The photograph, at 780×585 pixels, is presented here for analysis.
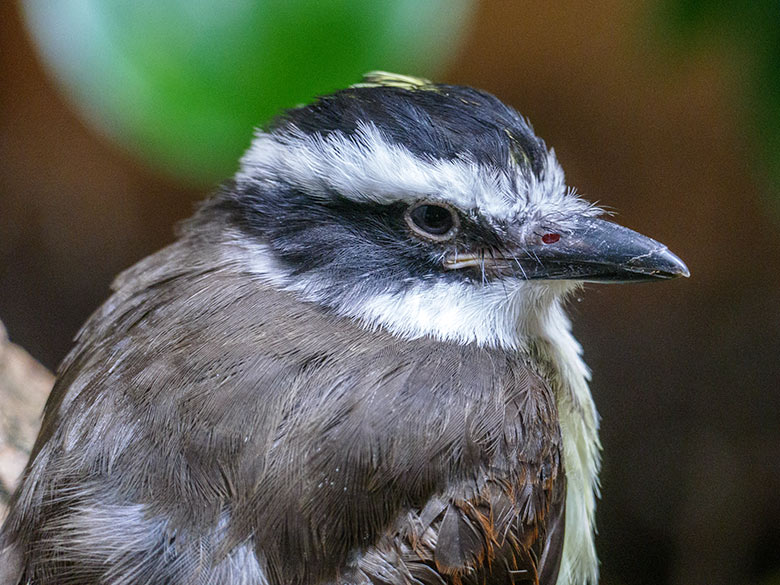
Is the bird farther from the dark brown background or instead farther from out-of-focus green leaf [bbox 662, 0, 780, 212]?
the dark brown background

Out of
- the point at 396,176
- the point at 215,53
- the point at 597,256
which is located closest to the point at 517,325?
the point at 597,256

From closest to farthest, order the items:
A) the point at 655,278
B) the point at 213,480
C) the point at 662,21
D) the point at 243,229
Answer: the point at 213,480 < the point at 655,278 < the point at 243,229 < the point at 662,21

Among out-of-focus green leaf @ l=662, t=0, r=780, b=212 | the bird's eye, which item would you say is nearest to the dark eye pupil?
the bird's eye

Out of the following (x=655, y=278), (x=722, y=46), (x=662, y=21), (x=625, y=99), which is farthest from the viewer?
(x=625, y=99)

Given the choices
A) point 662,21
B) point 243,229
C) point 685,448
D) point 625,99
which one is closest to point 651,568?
point 685,448

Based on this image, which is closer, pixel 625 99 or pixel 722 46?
pixel 722 46

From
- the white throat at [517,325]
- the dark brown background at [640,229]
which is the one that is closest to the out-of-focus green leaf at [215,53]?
the white throat at [517,325]

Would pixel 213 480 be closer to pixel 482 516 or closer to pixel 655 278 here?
pixel 482 516
